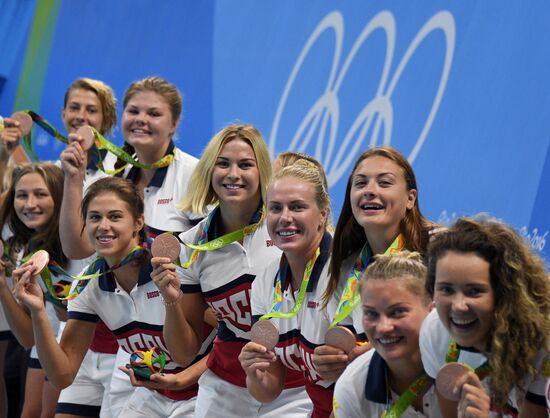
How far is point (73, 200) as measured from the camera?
4887 millimetres

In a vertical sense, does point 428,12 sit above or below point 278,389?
above

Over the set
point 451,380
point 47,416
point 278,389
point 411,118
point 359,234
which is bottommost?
point 47,416

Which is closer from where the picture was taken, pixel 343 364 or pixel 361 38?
pixel 343 364

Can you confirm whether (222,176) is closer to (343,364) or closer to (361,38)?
(343,364)

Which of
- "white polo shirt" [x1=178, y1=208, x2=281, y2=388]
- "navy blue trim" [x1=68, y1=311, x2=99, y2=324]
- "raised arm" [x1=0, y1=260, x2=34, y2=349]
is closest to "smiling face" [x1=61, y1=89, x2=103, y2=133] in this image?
"raised arm" [x1=0, y1=260, x2=34, y2=349]

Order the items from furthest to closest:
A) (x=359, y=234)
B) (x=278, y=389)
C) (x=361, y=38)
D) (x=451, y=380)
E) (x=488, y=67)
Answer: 1. (x=361, y=38)
2. (x=488, y=67)
3. (x=278, y=389)
4. (x=359, y=234)
5. (x=451, y=380)

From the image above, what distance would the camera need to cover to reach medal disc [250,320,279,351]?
357 cm

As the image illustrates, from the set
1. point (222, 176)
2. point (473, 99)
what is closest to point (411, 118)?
point (473, 99)

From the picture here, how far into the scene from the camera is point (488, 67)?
4.51m

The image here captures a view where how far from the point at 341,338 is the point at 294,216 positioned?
22.7 inches

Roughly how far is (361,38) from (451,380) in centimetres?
292

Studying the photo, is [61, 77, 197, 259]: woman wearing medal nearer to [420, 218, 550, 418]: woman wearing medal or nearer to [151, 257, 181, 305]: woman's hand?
[151, 257, 181, 305]: woman's hand

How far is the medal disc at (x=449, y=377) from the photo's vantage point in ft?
9.07

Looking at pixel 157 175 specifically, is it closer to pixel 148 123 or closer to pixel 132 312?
pixel 148 123
